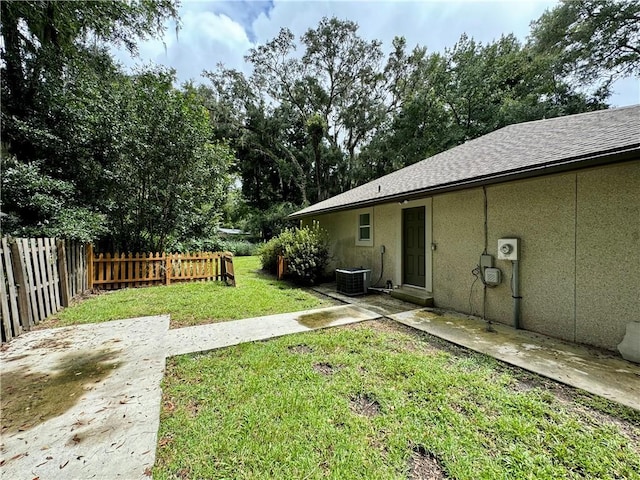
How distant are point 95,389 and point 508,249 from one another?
5886 millimetres

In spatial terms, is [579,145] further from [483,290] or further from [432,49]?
[432,49]

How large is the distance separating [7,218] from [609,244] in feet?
38.0

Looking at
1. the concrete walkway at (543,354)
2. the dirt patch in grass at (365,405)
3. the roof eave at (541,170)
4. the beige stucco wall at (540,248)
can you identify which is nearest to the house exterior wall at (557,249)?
the beige stucco wall at (540,248)

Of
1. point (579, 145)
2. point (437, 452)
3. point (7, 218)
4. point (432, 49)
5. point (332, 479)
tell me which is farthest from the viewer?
point (432, 49)

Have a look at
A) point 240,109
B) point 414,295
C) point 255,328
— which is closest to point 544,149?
point 414,295

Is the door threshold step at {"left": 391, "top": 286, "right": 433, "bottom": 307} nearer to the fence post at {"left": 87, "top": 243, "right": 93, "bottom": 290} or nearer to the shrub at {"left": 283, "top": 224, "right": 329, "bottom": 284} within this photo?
the shrub at {"left": 283, "top": 224, "right": 329, "bottom": 284}

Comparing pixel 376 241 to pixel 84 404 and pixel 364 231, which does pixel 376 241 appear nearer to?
pixel 364 231

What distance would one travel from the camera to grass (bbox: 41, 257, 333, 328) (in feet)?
17.6

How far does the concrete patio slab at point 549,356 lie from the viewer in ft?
9.17

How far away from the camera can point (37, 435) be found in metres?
2.23

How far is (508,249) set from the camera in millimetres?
4590

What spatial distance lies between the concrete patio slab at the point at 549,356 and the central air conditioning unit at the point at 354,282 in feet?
7.65

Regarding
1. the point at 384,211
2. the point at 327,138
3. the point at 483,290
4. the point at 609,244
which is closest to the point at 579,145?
the point at 609,244

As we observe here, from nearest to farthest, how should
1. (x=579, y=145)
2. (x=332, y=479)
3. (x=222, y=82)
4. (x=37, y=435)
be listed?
(x=332, y=479) → (x=37, y=435) → (x=579, y=145) → (x=222, y=82)
